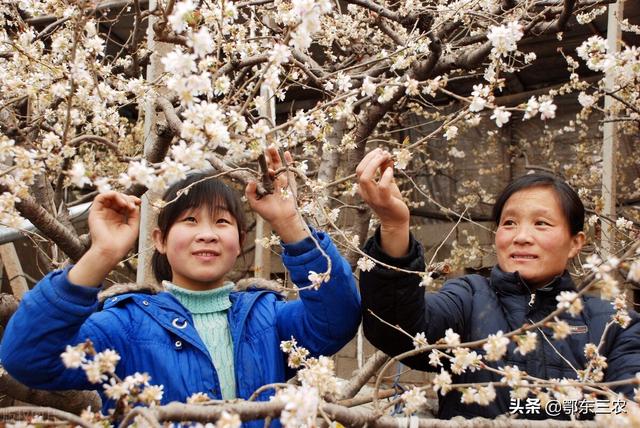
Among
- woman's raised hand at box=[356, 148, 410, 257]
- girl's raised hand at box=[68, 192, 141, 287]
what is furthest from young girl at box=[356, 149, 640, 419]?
girl's raised hand at box=[68, 192, 141, 287]

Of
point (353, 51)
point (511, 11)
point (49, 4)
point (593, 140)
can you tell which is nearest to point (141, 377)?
point (511, 11)

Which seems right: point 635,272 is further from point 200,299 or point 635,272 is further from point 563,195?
point 200,299

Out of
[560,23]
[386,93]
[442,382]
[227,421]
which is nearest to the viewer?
[227,421]

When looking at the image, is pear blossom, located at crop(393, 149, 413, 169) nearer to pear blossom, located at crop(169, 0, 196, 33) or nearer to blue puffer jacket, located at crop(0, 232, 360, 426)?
blue puffer jacket, located at crop(0, 232, 360, 426)

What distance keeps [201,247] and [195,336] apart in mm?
259

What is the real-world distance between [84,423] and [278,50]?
2.75 feet

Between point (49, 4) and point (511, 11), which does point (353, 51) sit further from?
point (49, 4)

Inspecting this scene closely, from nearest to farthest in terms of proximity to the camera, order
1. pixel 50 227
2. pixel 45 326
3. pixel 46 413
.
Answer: pixel 46 413 → pixel 45 326 → pixel 50 227

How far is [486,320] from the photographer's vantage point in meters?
1.98

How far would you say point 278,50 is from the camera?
146 centimetres

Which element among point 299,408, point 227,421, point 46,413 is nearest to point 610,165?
point 299,408

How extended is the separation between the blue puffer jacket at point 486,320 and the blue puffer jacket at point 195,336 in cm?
11

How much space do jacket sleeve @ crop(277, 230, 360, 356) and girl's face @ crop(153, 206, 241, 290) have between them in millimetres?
223

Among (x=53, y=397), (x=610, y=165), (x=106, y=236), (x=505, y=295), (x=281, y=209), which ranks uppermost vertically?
(x=610, y=165)
